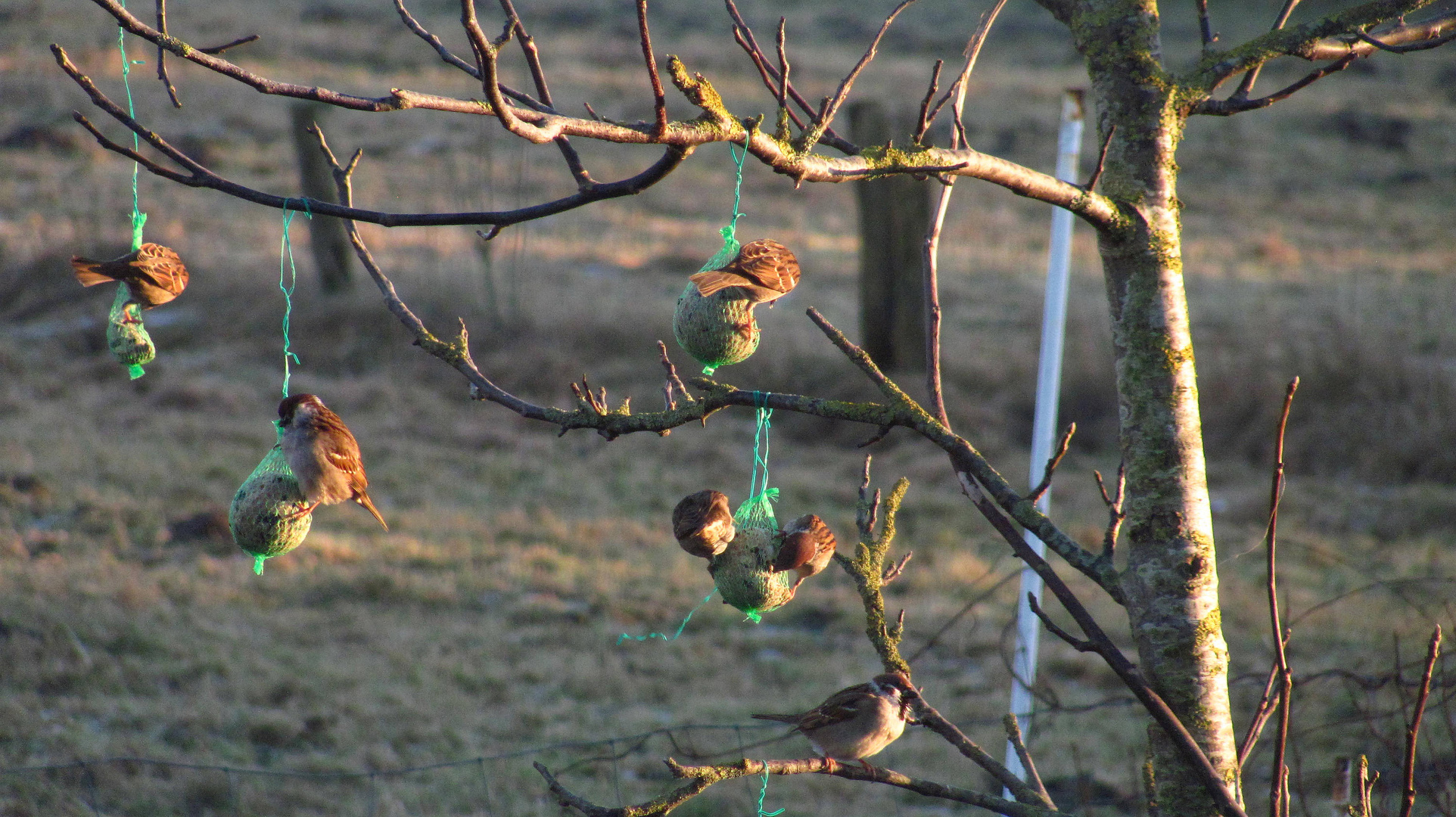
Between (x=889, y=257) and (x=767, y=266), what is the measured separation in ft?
25.3

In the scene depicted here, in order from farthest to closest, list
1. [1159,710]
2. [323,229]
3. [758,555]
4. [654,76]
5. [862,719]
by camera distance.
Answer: [323,229], [862,719], [758,555], [1159,710], [654,76]

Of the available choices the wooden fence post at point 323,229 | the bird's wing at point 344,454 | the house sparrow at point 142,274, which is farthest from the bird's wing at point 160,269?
the wooden fence post at point 323,229

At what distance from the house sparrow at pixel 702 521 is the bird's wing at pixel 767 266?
0.42 metres

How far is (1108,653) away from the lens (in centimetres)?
174

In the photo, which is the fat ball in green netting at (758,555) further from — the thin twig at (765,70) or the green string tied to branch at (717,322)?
the thin twig at (765,70)

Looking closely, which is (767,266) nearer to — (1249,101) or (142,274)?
(1249,101)

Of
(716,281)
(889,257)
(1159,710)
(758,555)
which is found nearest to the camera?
(1159,710)

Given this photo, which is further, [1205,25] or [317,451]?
[317,451]

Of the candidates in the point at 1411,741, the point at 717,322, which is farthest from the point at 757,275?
the point at 1411,741

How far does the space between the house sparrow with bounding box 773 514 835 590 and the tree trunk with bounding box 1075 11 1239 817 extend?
2.18 ft

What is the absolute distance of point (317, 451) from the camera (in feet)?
8.18

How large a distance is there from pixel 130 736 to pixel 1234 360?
26.3ft

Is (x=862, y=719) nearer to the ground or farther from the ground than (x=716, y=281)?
nearer to the ground

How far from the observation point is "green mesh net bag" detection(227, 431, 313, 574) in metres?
2.53
